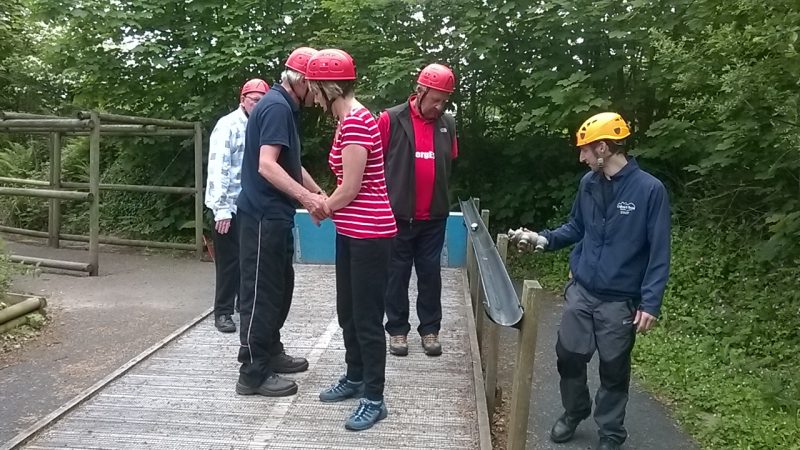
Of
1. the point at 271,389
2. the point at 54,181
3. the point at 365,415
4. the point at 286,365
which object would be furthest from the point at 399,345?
the point at 54,181

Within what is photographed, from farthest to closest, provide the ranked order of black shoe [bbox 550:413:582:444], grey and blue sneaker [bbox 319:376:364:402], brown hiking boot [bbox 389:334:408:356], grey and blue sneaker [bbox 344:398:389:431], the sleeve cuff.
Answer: the sleeve cuff
brown hiking boot [bbox 389:334:408:356]
black shoe [bbox 550:413:582:444]
grey and blue sneaker [bbox 319:376:364:402]
grey and blue sneaker [bbox 344:398:389:431]

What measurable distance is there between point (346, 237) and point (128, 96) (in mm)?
7827

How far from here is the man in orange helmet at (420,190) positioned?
180 inches

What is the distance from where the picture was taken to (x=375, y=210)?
3566 mm

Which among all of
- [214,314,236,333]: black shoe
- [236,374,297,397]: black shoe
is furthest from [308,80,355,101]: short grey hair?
[214,314,236,333]: black shoe

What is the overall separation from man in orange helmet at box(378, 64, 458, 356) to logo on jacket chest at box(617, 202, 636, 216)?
133 cm

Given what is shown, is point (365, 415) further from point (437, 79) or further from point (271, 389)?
point (437, 79)

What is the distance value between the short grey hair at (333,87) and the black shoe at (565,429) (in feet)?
7.75

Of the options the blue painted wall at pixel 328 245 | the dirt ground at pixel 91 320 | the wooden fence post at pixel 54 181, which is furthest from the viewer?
the wooden fence post at pixel 54 181

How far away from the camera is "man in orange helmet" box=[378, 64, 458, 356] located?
456cm

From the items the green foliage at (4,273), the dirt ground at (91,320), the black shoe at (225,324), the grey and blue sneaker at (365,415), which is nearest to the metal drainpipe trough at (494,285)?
the grey and blue sneaker at (365,415)

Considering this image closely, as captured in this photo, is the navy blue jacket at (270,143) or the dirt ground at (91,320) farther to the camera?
the dirt ground at (91,320)

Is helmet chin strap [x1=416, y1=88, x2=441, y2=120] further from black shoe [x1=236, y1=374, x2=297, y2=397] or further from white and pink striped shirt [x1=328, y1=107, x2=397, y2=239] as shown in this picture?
black shoe [x1=236, y1=374, x2=297, y2=397]

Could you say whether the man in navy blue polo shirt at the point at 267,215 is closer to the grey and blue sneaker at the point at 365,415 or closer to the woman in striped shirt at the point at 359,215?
the woman in striped shirt at the point at 359,215
